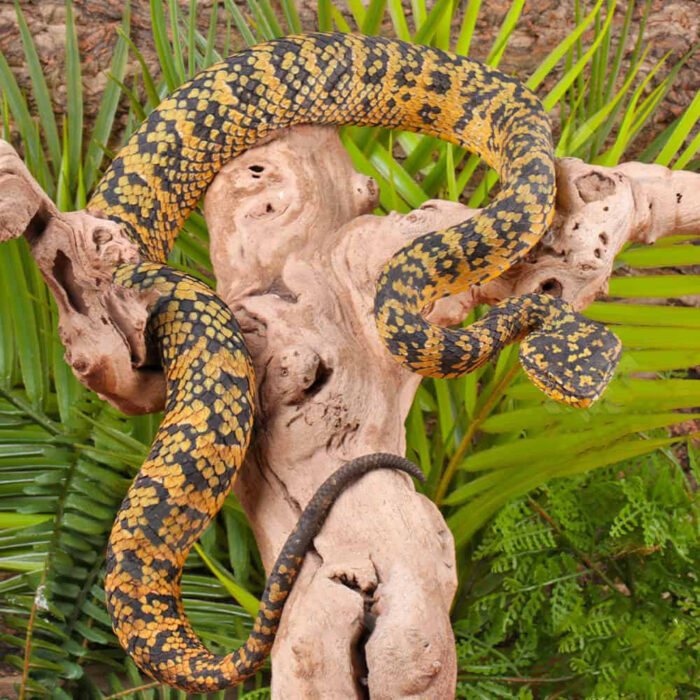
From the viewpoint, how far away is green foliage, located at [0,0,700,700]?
251 centimetres

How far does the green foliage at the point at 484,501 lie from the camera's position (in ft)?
8.22

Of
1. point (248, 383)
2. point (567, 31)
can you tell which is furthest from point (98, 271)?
point (567, 31)

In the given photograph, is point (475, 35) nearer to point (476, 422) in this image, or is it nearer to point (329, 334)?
point (476, 422)

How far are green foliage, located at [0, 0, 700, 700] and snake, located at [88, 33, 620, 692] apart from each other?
20 cm

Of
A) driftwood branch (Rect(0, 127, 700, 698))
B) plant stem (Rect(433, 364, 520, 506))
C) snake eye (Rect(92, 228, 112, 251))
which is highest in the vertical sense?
snake eye (Rect(92, 228, 112, 251))

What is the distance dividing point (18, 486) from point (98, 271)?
1.25 m

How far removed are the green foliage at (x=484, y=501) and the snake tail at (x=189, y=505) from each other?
1.40 feet

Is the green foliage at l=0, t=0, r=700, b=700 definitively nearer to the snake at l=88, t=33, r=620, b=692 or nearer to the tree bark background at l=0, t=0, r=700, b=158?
the snake at l=88, t=33, r=620, b=692

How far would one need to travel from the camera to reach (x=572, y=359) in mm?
2156

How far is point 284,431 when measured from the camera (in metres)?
2.08

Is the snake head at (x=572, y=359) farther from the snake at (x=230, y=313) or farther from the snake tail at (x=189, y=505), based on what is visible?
the snake tail at (x=189, y=505)

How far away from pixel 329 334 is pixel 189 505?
574 mm

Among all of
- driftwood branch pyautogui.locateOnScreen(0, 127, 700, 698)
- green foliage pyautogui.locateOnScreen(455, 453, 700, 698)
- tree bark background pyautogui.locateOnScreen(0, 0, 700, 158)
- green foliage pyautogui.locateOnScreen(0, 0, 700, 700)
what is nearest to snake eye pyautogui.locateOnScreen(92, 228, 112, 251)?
driftwood branch pyautogui.locateOnScreen(0, 127, 700, 698)

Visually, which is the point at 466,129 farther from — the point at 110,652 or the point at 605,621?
the point at 110,652
